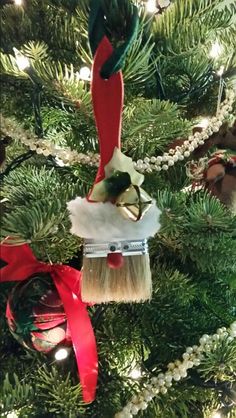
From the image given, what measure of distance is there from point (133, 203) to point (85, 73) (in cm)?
16

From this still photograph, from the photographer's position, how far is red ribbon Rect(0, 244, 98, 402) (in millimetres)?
514

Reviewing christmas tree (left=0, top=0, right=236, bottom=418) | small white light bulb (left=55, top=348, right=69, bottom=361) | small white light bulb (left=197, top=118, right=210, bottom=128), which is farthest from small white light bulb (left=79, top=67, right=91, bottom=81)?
small white light bulb (left=55, top=348, right=69, bottom=361)

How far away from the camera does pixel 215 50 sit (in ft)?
2.03

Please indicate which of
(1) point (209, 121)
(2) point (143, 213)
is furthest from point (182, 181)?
(2) point (143, 213)

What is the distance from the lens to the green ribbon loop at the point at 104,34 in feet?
1.48

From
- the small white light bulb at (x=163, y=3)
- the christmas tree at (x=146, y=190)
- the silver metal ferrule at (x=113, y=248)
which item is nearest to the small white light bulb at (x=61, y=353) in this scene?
the christmas tree at (x=146, y=190)

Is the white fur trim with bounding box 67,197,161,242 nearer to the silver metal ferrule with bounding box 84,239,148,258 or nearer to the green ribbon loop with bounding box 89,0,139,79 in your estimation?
the silver metal ferrule with bounding box 84,239,148,258

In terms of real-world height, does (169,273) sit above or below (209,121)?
below

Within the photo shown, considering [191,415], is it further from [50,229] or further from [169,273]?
[50,229]

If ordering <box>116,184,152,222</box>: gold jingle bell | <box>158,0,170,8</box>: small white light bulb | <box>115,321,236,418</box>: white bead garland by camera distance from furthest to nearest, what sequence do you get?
<box>158,0,170,8</box>: small white light bulb → <box>115,321,236,418</box>: white bead garland → <box>116,184,152,222</box>: gold jingle bell

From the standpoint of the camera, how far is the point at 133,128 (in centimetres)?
54

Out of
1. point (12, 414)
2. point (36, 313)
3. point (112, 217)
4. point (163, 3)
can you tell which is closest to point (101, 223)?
point (112, 217)

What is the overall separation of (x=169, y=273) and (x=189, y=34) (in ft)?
0.78

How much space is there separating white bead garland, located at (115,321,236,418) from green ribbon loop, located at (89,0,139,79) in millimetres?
271
